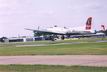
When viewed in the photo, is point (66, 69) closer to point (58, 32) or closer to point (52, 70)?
point (52, 70)

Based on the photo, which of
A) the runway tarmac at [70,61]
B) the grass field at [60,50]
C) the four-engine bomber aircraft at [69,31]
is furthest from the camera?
the four-engine bomber aircraft at [69,31]

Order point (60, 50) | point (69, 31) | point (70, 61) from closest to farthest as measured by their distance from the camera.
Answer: point (70, 61), point (60, 50), point (69, 31)

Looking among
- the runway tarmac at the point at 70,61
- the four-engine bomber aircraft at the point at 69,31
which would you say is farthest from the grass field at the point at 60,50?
the four-engine bomber aircraft at the point at 69,31

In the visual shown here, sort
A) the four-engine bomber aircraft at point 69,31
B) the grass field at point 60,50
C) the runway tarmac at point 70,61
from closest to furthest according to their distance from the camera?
the runway tarmac at point 70,61, the grass field at point 60,50, the four-engine bomber aircraft at point 69,31

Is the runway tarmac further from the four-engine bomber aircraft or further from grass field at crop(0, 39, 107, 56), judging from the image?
the four-engine bomber aircraft

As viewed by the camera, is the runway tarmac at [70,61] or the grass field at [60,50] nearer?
the runway tarmac at [70,61]

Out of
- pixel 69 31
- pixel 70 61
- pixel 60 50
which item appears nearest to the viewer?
pixel 70 61

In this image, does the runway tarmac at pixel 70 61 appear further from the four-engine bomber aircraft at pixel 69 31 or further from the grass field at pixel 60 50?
the four-engine bomber aircraft at pixel 69 31

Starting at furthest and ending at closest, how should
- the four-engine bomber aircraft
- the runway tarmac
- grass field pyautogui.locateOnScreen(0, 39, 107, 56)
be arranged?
the four-engine bomber aircraft
grass field pyautogui.locateOnScreen(0, 39, 107, 56)
the runway tarmac

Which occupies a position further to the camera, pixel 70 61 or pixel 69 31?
pixel 69 31

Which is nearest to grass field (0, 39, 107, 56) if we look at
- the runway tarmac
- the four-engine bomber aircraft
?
the runway tarmac

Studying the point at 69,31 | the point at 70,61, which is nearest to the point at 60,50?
the point at 70,61

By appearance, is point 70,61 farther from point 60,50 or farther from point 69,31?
point 69,31

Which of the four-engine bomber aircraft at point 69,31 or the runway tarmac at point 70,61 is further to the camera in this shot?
the four-engine bomber aircraft at point 69,31
